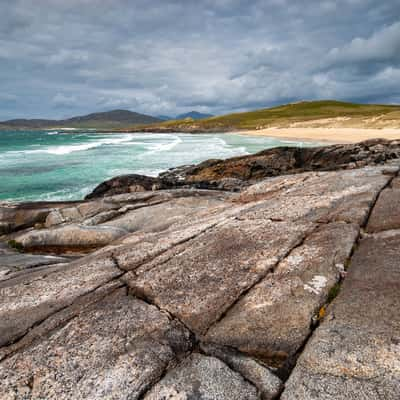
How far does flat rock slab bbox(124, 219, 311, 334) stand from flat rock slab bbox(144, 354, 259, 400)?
875 millimetres

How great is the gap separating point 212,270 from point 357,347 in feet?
11.2

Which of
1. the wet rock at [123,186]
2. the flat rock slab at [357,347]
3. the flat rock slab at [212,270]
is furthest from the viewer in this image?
the wet rock at [123,186]

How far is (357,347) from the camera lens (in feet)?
15.1

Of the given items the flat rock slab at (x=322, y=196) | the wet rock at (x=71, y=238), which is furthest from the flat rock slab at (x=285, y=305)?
the wet rock at (x=71, y=238)

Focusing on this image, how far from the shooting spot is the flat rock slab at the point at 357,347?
13.5 feet

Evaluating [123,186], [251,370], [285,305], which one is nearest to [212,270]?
[285,305]

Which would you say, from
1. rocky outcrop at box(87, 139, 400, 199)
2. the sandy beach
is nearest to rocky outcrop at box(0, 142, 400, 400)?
rocky outcrop at box(87, 139, 400, 199)

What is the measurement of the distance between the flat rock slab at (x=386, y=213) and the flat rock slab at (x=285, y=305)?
908 millimetres

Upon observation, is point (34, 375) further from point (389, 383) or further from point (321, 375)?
point (389, 383)

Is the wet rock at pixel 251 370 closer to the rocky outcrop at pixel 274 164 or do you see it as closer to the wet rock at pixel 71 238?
the wet rock at pixel 71 238

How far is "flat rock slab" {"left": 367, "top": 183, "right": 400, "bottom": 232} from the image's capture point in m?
7.93

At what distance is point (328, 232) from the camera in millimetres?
7996


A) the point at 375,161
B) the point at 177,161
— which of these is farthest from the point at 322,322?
the point at 177,161

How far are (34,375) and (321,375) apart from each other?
14.0 ft
